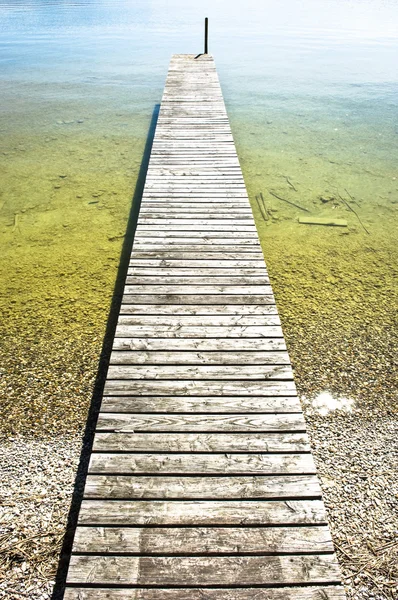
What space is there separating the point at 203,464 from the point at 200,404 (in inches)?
20.3

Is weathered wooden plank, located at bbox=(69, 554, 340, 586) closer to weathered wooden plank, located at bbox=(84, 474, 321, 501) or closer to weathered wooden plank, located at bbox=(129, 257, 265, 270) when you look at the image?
weathered wooden plank, located at bbox=(84, 474, 321, 501)

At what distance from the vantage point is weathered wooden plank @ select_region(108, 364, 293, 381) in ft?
11.3

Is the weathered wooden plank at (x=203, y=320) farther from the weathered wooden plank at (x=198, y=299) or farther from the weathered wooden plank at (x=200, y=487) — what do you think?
the weathered wooden plank at (x=200, y=487)

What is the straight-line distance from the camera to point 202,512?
2.58 meters

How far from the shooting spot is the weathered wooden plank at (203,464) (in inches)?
109

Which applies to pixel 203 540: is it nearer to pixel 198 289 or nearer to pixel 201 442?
pixel 201 442

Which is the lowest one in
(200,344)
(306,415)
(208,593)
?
(306,415)

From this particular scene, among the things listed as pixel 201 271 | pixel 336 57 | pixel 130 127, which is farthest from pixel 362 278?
pixel 336 57

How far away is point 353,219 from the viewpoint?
7.44m

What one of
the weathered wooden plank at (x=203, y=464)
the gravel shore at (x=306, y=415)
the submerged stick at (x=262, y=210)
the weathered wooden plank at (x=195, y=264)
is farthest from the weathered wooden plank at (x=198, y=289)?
the submerged stick at (x=262, y=210)

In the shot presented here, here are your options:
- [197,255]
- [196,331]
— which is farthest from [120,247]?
[196,331]

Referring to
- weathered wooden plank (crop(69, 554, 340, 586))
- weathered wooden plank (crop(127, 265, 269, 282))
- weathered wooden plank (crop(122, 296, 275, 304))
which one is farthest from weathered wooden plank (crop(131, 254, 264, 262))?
weathered wooden plank (crop(69, 554, 340, 586))

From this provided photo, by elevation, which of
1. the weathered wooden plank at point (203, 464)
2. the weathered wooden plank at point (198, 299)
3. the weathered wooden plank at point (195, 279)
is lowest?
the weathered wooden plank at point (203, 464)

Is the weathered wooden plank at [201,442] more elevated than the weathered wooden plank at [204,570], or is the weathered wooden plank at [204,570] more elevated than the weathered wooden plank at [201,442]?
the weathered wooden plank at [201,442]
